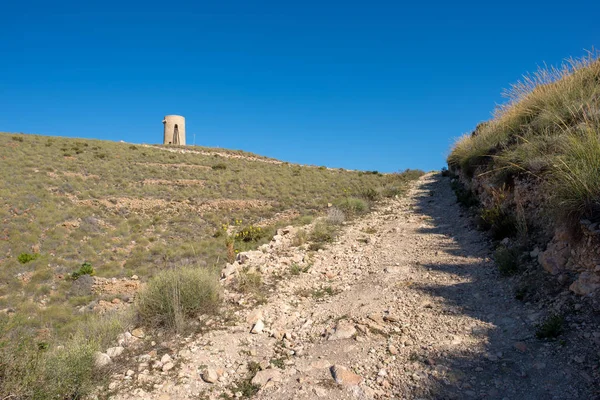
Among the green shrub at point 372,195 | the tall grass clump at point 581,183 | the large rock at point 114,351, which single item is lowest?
the large rock at point 114,351

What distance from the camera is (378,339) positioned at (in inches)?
156

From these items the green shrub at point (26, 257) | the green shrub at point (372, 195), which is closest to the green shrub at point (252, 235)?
the green shrub at point (372, 195)

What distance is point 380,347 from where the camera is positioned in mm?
3783

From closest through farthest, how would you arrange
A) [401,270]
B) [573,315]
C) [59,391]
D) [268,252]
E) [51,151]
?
[59,391], [573,315], [401,270], [268,252], [51,151]

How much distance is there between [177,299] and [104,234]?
35.1ft

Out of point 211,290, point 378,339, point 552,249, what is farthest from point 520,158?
point 211,290

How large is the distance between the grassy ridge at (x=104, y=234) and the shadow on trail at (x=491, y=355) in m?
3.03

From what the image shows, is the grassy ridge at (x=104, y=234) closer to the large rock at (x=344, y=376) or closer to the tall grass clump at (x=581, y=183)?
the large rock at (x=344, y=376)

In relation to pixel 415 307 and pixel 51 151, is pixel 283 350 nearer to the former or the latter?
pixel 415 307

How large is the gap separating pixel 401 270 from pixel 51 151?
28.3 meters

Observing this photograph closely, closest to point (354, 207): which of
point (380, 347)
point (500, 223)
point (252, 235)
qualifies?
point (252, 235)

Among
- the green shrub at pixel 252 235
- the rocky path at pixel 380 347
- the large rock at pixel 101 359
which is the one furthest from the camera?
the green shrub at pixel 252 235

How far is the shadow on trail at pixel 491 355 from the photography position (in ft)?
9.45

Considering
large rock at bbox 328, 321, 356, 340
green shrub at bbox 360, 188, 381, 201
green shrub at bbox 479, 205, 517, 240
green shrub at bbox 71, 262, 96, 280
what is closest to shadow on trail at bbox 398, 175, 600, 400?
large rock at bbox 328, 321, 356, 340
